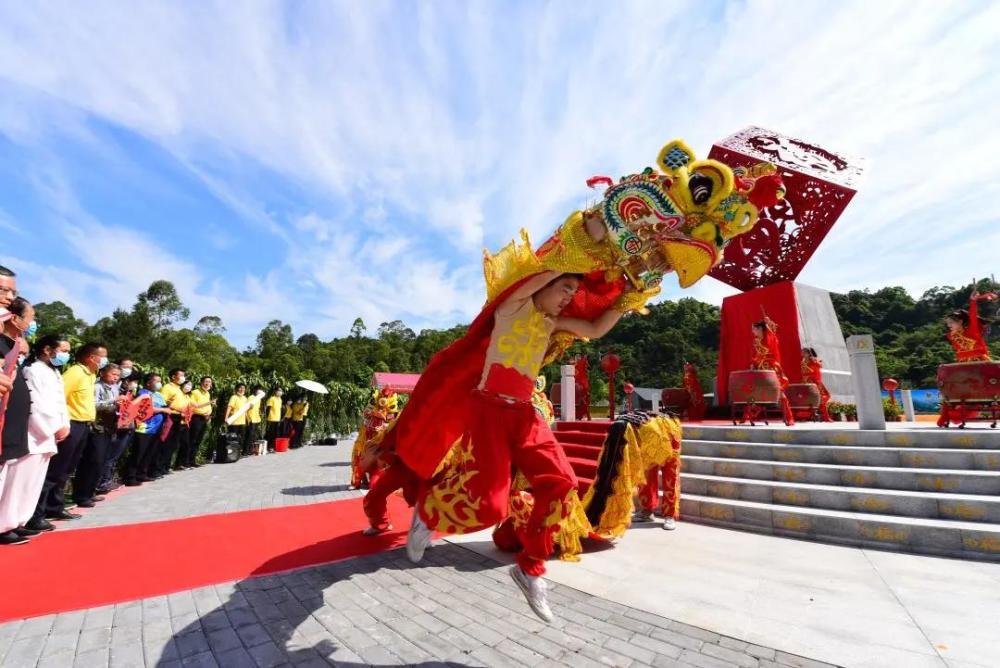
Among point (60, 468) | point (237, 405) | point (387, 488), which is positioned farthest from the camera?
point (237, 405)

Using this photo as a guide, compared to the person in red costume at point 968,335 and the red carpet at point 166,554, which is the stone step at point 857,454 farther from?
the red carpet at point 166,554

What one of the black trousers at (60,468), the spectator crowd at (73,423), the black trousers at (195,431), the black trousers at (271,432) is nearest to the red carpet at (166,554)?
the spectator crowd at (73,423)

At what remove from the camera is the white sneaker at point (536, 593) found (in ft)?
6.75

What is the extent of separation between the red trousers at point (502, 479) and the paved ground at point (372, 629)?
0.47 metres

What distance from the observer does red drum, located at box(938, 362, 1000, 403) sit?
5.34 metres

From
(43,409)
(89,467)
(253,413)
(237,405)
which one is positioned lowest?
(89,467)

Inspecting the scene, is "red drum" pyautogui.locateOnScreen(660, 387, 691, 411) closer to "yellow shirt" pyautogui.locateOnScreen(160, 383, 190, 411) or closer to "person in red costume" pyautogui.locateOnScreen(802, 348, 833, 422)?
"person in red costume" pyautogui.locateOnScreen(802, 348, 833, 422)

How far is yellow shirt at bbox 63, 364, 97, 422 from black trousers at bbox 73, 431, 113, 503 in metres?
0.61

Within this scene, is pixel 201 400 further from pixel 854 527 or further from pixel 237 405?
pixel 854 527

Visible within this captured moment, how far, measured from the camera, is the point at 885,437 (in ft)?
15.5

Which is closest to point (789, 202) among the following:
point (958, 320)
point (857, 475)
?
point (958, 320)

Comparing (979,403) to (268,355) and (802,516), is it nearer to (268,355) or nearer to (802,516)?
(802,516)

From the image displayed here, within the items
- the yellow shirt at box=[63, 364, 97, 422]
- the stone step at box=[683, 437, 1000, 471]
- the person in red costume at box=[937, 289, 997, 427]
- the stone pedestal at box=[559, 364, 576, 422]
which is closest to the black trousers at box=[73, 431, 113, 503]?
the yellow shirt at box=[63, 364, 97, 422]

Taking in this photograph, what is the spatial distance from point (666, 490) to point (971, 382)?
4.29 metres
